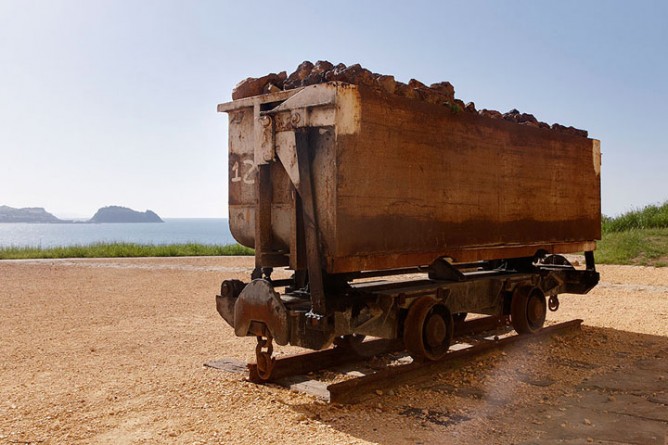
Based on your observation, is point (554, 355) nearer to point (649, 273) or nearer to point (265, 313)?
point (265, 313)

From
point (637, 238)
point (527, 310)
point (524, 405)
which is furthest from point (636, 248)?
point (524, 405)

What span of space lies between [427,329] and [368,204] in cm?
149

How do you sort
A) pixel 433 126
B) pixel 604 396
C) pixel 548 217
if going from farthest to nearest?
1. pixel 548 217
2. pixel 433 126
3. pixel 604 396

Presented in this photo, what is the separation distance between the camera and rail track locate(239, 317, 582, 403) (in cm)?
575

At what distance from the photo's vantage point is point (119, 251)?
24766 mm

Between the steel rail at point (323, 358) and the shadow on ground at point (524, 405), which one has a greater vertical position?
the steel rail at point (323, 358)

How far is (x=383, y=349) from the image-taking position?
7.50m

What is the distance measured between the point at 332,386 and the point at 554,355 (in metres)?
3.38

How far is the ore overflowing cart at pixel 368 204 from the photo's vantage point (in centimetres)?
562

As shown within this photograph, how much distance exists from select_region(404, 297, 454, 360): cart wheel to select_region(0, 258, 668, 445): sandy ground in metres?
0.32

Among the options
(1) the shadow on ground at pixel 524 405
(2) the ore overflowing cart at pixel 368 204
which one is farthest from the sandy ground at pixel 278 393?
(2) the ore overflowing cart at pixel 368 204

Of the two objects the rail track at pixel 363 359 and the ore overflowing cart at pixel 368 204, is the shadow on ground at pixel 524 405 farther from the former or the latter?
the ore overflowing cart at pixel 368 204

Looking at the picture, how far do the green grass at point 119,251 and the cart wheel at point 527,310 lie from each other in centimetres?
1821

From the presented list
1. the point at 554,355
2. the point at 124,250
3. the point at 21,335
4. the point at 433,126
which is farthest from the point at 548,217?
the point at 124,250
